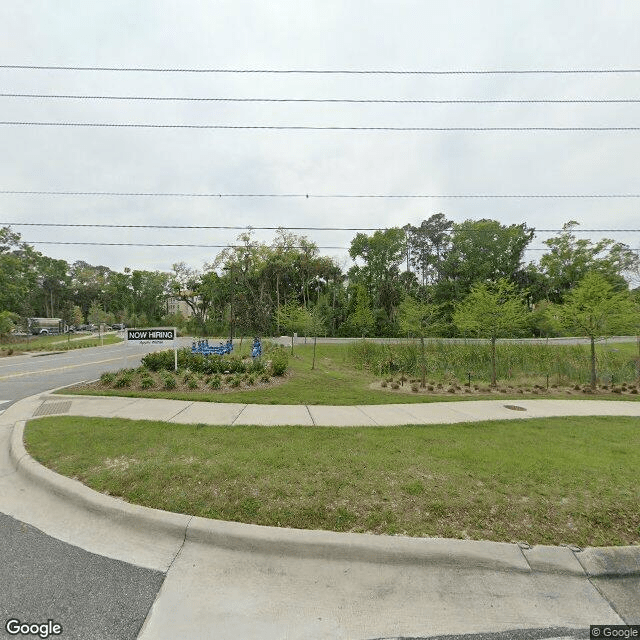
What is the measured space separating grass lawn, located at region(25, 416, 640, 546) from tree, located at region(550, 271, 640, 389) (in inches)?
240

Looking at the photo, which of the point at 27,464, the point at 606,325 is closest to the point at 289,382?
the point at 27,464

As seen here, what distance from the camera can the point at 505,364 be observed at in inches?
543

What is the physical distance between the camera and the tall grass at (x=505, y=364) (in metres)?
12.2

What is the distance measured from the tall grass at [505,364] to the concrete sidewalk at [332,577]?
9652 mm

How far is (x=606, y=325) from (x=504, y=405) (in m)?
5.84

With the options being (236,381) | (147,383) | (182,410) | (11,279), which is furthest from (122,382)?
(11,279)

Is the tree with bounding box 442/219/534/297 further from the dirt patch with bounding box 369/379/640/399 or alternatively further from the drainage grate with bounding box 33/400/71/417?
the drainage grate with bounding box 33/400/71/417

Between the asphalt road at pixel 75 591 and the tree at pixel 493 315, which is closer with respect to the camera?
the asphalt road at pixel 75 591

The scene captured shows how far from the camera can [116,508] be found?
120 inches

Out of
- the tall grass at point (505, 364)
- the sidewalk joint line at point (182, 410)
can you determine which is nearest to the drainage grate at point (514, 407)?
the tall grass at point (505, 364)

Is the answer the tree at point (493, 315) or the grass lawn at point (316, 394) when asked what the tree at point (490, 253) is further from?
the grass lawn at point (316, 394)

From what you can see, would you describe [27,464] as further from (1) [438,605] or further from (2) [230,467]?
(1) [438,605]

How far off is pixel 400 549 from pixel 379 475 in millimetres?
1096

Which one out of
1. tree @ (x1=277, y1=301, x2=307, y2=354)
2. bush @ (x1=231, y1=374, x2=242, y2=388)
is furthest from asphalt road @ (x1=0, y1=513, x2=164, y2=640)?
tree @ (x1=277, y1=301, x2=307, y2=354)
